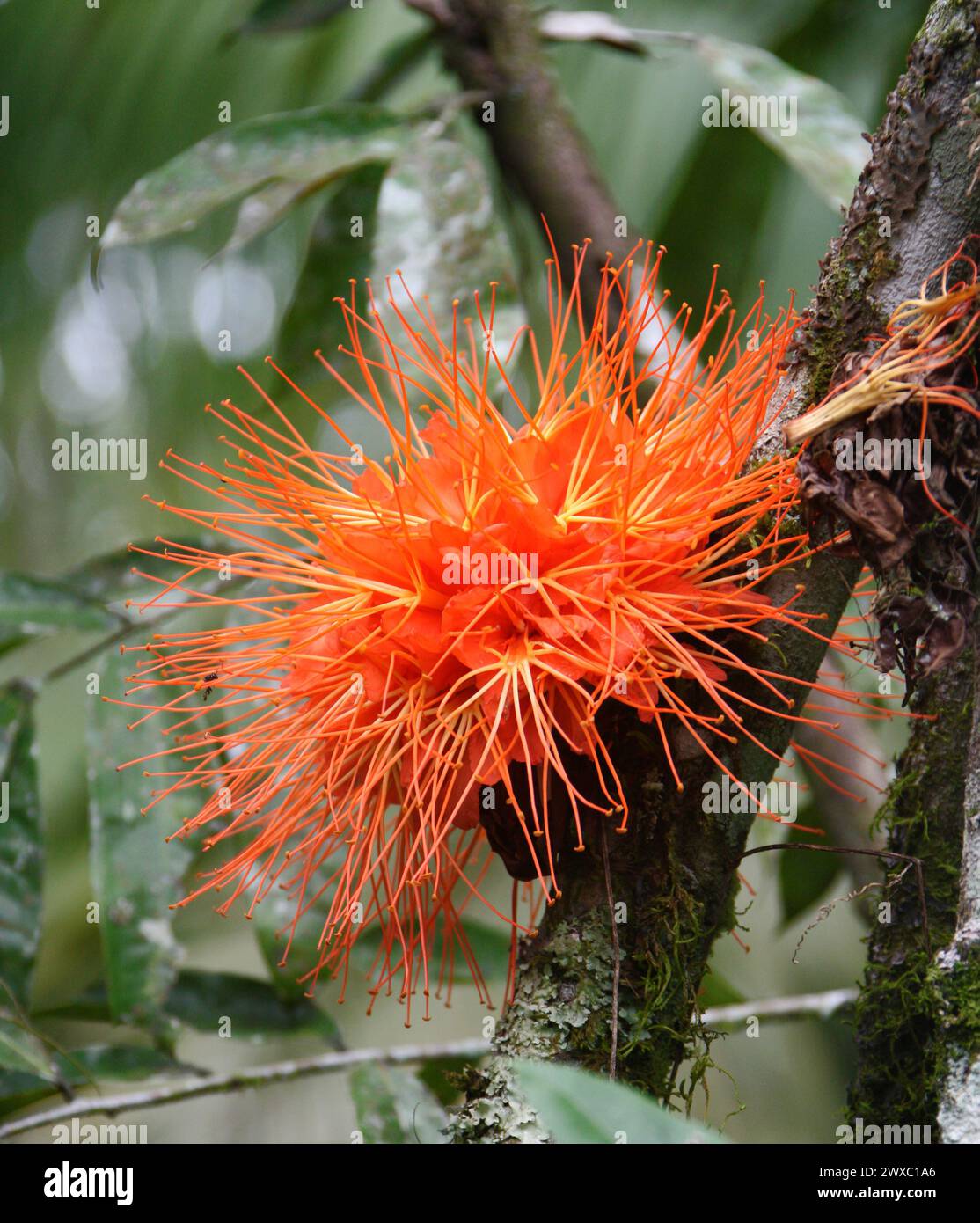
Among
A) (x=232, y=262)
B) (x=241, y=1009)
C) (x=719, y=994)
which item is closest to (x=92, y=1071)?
(x=241, y=1009)

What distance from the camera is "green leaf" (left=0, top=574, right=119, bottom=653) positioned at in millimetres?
1119

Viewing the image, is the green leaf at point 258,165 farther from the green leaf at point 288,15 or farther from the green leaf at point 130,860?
the green leaf at point 130,860

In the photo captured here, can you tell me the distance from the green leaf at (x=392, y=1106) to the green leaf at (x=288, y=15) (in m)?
1.25

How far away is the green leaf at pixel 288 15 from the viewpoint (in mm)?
1435

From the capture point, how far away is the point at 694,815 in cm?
66

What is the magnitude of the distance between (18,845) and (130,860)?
6.9 inches

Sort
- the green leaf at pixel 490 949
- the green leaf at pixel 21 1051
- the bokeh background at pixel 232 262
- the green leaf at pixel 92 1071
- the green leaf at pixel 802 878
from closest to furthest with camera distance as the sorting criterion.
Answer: the green leaf at pixel 21 1051 → the green leaf at pixel 92 1071 → the green leaf at pixel 490 949 → the green leaf at pixel 802 878 → the bokeh background at pixel 232 262

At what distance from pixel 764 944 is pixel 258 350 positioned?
4.64 ft

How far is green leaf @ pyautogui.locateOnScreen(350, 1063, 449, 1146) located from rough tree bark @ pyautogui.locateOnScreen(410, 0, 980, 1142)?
0.30 metres


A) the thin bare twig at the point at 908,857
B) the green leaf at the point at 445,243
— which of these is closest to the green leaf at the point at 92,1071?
the thin bare twig at the point at 908,857

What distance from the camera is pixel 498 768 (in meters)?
0.62

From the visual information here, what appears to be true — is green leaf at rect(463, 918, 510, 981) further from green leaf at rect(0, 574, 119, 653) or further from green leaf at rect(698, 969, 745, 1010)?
green leaf at rect(0, 574, 119, 653)
